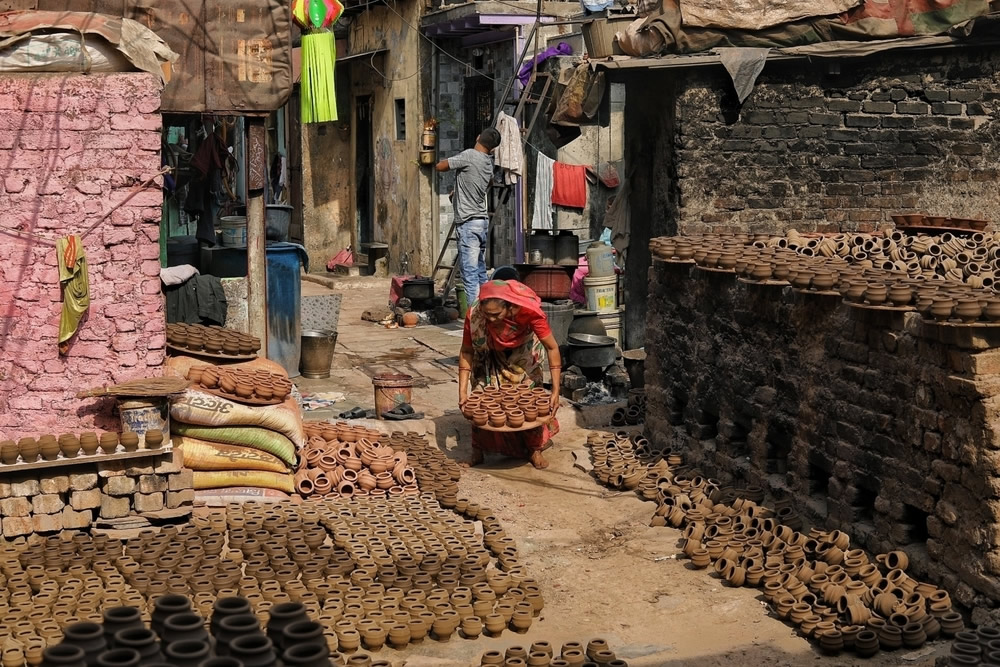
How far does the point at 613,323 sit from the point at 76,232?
6.68m

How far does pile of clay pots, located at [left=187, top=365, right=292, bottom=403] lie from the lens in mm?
8961

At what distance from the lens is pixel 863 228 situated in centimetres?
1276

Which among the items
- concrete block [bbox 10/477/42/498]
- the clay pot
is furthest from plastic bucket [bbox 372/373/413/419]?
concrete block [bbox 10/477/42/498]

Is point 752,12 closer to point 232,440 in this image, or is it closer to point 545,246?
point 545,246

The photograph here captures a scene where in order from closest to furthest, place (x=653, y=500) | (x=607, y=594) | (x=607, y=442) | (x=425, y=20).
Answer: (x=607, y=594)
(x=653, y=500)
(x=607, y=442)
(x=425, y=20)

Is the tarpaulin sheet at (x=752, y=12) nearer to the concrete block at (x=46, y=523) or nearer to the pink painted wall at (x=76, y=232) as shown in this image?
the pink painted wall at (x=76, y=232)

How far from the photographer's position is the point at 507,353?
10555 mm

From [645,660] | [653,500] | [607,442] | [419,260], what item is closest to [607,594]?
[645,660]

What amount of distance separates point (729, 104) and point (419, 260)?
31.9 ft

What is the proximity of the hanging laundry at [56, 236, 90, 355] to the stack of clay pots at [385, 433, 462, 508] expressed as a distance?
262 cm

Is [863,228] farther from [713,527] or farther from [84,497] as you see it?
[84,497]

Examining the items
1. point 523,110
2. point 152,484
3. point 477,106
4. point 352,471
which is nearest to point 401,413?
point 352,471

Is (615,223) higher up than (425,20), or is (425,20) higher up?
(425,20)

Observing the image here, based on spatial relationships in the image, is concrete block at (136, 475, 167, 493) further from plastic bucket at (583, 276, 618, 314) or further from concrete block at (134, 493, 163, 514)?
plastic bucket at (583, 276, 618, 314)
